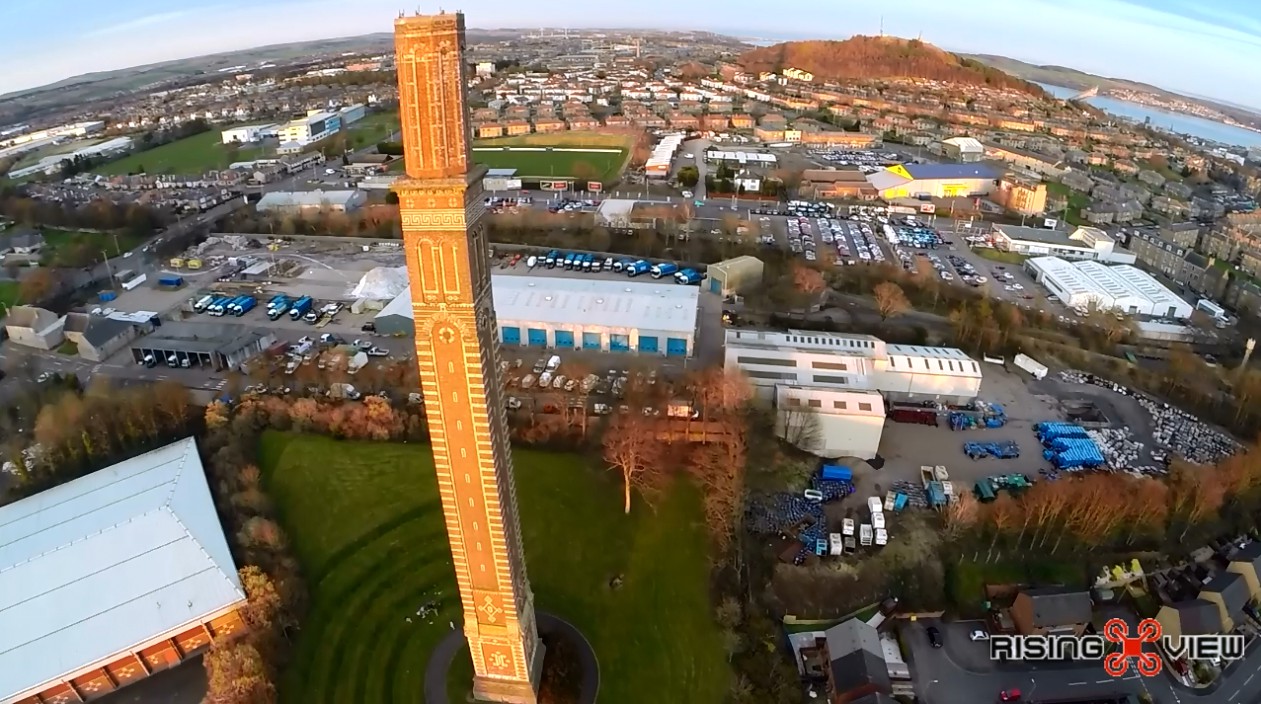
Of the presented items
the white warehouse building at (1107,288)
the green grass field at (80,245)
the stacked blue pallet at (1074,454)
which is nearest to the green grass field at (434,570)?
the stacked blue pallet at (1074,454)

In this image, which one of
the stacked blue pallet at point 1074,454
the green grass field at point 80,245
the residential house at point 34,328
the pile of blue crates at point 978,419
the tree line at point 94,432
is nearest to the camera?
the tree line at point 94,432

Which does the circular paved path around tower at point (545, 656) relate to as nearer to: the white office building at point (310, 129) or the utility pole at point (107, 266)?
the utility pole at point (107, 266)

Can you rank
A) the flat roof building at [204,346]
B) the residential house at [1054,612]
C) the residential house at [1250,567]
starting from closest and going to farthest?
the residential house at [1054,612] → the residential house at [1250,567] → the flat roof building at [204,346]

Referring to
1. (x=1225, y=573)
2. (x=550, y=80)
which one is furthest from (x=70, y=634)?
(x=550, y=80)

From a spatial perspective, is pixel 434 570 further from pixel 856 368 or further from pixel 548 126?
pixel 548 126

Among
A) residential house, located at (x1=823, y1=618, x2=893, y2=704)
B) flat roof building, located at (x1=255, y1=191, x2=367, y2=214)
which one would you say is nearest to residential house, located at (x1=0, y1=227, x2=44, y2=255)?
flat roof building, located at (x1=255, y1=191, x2=367, y2=214)
